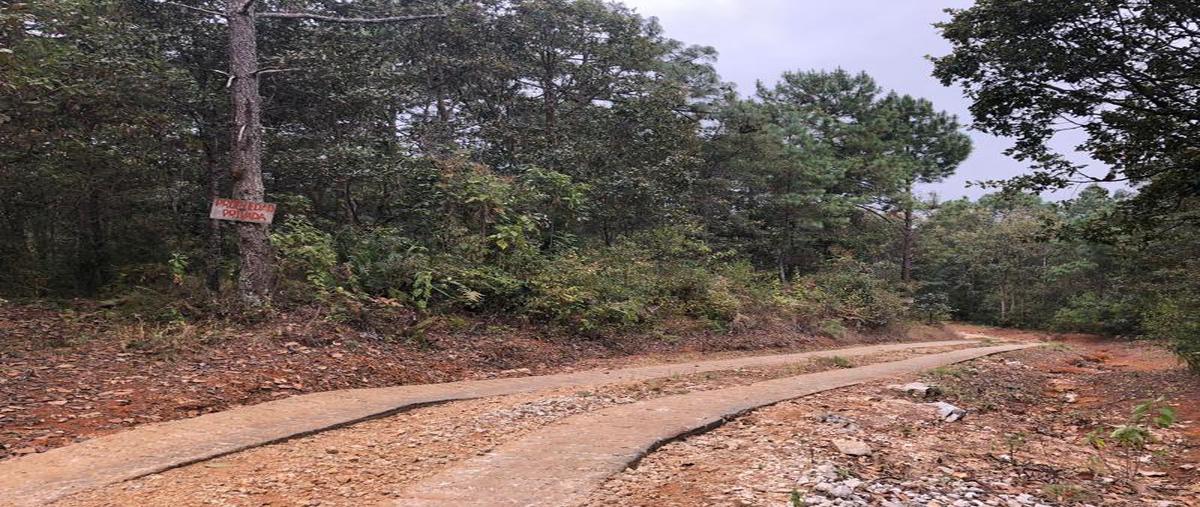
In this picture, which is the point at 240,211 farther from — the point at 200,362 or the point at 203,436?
the point at 203,436

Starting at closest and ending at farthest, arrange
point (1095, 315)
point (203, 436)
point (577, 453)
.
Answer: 1. point (577, 453)
2. point (203, 436)
3. point (1095, 315)

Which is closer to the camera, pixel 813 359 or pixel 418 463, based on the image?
A: pixel 418 463

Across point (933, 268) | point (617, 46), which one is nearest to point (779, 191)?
point (617, 46)

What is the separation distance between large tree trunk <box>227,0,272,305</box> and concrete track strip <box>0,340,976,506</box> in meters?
3.22

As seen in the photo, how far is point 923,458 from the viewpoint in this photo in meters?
4.88

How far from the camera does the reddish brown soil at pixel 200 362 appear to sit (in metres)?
5.49

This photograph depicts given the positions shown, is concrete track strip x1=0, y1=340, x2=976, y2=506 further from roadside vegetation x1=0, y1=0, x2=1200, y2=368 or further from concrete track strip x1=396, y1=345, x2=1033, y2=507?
roadside vegetation x1=0, y1=0, x2=1200, y2=368

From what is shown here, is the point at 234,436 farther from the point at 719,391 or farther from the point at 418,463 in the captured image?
the point at 719,391

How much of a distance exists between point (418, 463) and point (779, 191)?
2296 centimetres

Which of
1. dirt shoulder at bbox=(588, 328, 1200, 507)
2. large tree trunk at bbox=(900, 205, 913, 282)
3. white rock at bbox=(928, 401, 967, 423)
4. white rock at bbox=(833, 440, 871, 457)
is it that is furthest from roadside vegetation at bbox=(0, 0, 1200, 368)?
large tree trunk at bbox=(900, 205, 913, 282)

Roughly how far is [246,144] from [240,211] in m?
0.99

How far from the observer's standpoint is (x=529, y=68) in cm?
1859

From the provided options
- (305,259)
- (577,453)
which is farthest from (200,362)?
(577,453)

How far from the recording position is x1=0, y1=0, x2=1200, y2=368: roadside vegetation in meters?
8.85
